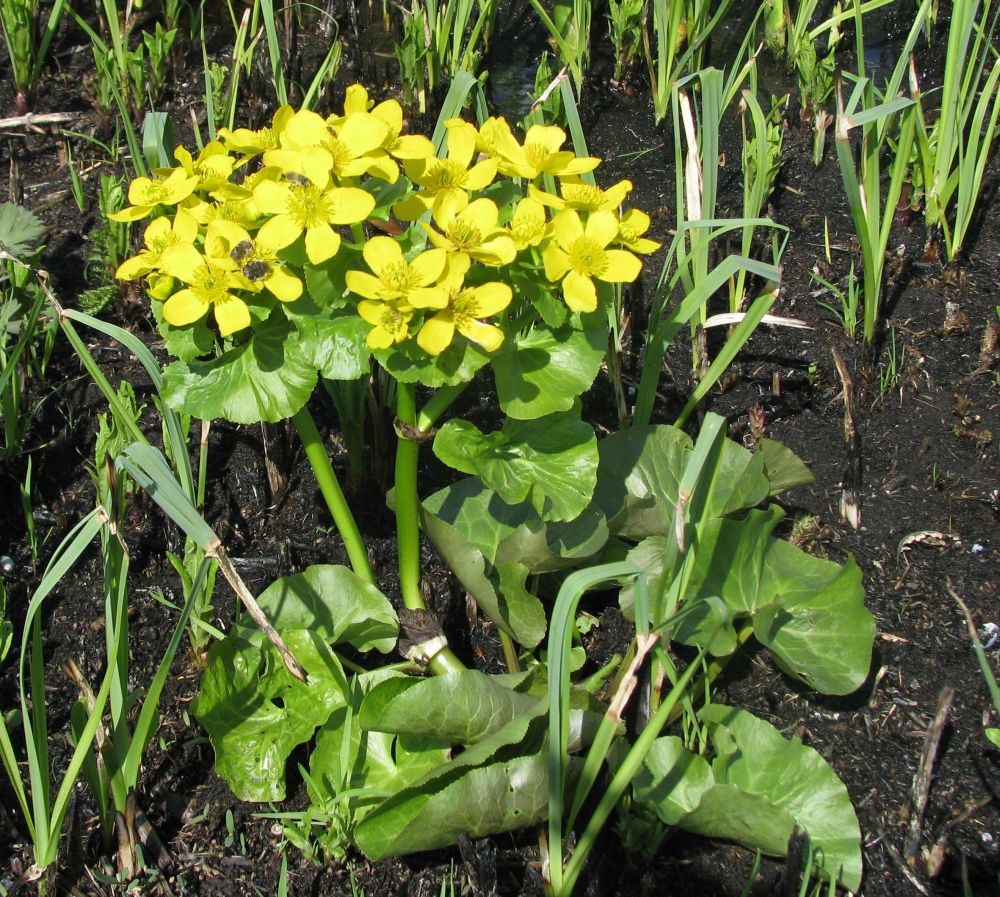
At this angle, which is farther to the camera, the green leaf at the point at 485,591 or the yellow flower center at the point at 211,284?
the green leaf at the point at 485,591

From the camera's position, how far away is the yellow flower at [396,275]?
132 centimetres

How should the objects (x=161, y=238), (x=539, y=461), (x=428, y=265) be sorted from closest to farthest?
(x=428, y=265), (x=161, y=238), (x=539, y=461)

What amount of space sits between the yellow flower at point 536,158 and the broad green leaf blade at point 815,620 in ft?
2.32

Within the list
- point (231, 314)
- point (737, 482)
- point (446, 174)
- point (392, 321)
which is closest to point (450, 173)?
point (446, 174)

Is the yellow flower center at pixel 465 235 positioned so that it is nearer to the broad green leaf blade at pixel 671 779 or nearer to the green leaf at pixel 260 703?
the green leaf at pixel 260 703

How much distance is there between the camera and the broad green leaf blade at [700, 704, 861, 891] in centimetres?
152

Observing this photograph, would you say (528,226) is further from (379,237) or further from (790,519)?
(790,519)

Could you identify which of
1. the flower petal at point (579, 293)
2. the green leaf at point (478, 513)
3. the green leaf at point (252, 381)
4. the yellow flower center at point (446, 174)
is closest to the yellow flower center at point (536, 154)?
the yellow flower center at point (446, 174)

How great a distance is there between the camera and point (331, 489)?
1.73m

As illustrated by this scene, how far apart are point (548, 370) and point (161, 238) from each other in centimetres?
56

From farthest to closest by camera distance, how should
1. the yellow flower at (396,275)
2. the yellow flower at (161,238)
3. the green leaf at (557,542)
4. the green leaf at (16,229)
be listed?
the green leaf at (16,229) < the green leaf at (557,542) < the yellow flower at (161,238) < the yellow flower at (396,275)

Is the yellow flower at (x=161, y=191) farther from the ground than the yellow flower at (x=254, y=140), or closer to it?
closer to it

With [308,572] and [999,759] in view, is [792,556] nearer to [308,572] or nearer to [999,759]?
[999,759]

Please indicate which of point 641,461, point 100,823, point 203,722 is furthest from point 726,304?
point 100,823
